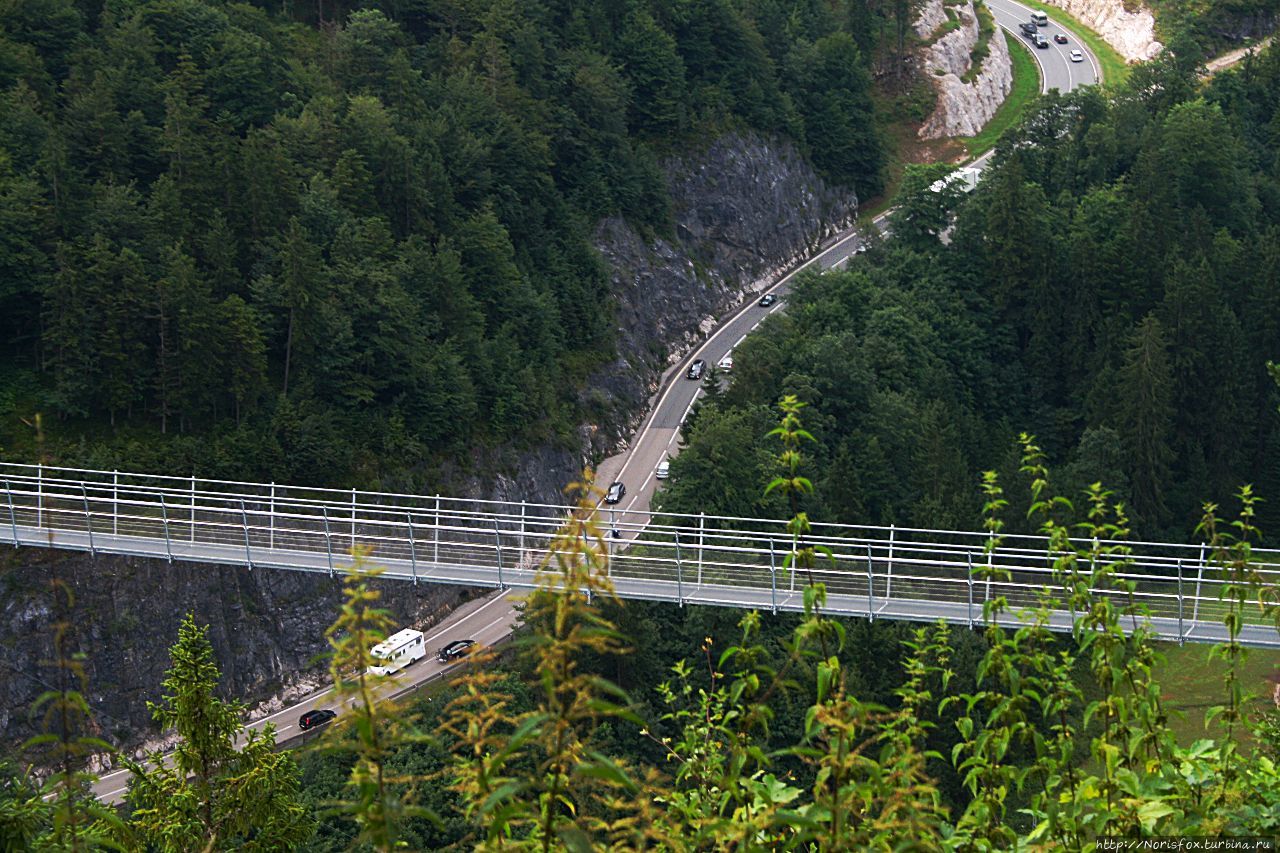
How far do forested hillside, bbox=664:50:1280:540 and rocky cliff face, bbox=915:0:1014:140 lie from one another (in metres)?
12.7

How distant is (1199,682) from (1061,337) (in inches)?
1144

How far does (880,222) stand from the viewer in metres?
86.9

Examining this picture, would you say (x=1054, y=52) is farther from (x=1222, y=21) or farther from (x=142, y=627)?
(x=142, y=627)

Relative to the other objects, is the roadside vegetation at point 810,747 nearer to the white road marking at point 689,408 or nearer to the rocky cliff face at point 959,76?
the white road marking at point 689,408

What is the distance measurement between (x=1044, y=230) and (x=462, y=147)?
2838 centimetres

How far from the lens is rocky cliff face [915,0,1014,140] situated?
9619 cm

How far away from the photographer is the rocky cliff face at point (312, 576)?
44469 mm

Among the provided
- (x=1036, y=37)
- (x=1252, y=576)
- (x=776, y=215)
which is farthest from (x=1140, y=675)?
(x=1036, y=37)

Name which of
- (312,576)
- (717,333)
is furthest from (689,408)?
(312,576)

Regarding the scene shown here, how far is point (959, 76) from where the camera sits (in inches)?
3883

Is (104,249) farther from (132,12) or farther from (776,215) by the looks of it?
(776,215)

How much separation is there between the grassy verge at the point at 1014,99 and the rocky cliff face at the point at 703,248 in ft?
40.3

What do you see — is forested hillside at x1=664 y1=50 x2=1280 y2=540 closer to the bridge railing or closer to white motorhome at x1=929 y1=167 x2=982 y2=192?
white motorhome at x1=929 y1=167 x2=982 y2=192

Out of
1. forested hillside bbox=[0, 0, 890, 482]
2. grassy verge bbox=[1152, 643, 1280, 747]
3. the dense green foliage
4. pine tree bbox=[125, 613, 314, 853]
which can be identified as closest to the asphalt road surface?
forested hillside bbox=[0, 0, 890, 482]
